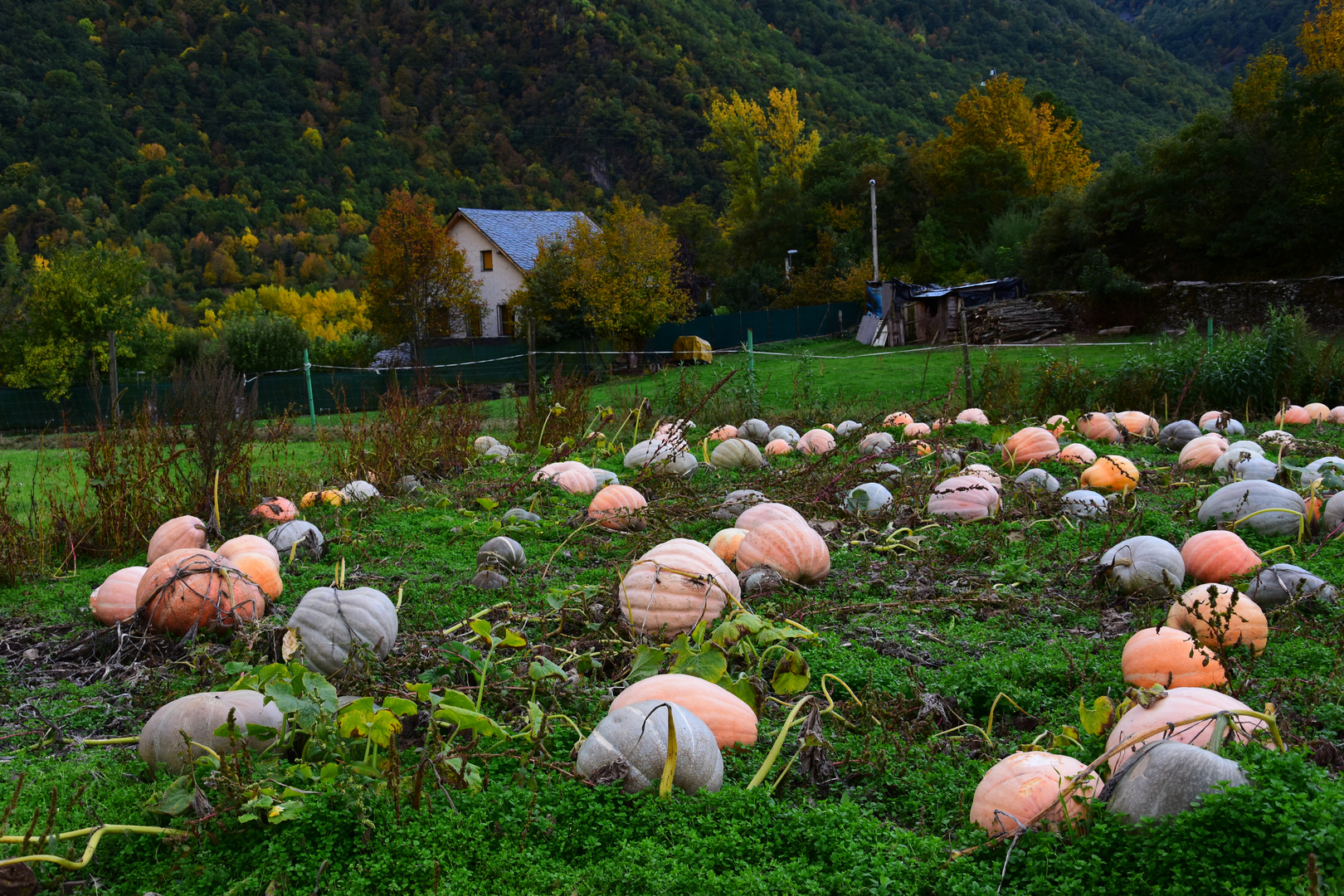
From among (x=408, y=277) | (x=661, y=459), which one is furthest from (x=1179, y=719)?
(x=408, y=277)

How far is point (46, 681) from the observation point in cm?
351

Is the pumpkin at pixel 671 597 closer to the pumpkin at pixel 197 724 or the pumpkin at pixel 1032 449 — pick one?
the pumpkin at pixel 197 724

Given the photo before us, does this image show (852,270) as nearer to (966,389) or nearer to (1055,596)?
(966,389)

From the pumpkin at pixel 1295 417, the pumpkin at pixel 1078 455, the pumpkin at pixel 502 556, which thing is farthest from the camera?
the pumpkin at pixel 1295 417

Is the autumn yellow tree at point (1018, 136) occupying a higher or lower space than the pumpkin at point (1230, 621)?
higher

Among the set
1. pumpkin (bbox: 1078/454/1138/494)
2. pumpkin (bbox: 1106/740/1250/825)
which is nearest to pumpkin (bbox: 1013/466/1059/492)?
pumpkin (bbox: 1078/454/1138/494)

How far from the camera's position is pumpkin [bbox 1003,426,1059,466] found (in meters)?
6.75

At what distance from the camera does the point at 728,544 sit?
4371 millimetres

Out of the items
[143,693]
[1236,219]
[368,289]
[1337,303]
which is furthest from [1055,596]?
[368,289]

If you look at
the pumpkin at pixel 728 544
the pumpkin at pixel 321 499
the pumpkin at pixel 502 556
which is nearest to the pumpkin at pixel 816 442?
the pumpkin at pixel 728 544

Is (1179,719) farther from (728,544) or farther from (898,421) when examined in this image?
(898,421)

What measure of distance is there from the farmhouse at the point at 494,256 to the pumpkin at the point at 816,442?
34.0 meters

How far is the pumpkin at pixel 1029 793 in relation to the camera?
1991 mm

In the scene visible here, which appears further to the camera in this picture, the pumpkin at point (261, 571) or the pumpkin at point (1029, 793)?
the pumpkin at point (261, 571)
